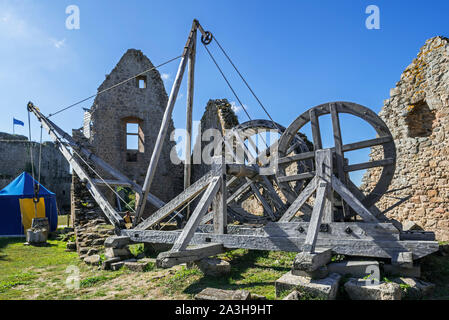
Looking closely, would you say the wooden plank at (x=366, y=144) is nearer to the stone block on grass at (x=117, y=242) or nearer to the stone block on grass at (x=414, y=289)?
the stone block on grass at (x=414, y=289)

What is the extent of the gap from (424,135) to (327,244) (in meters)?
5.96

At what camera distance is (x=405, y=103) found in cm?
873

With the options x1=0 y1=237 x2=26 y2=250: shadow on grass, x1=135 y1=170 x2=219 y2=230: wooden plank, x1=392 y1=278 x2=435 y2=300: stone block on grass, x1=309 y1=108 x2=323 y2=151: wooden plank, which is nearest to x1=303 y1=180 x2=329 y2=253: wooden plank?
x1=392 y1=278 x2=435 y2=300: stone block on grass

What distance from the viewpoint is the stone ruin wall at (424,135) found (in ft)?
25.4

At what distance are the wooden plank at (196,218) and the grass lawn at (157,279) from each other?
563mm

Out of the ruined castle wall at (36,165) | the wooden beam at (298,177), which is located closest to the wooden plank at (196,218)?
the wooden beam at (298,177)

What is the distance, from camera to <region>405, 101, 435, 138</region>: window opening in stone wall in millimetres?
8474

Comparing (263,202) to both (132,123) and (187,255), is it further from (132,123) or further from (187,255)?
(132,123)

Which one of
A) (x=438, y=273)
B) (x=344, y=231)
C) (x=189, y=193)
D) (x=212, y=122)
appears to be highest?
(x=212, y=122)

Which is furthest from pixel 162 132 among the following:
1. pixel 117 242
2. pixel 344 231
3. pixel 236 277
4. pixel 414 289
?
pixel 414 289

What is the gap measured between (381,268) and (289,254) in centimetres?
176

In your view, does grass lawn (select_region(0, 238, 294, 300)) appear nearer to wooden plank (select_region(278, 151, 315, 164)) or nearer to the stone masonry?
wooden plank (select_region(278, 151, 315, 164))

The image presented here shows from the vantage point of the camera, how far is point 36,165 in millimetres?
23766
